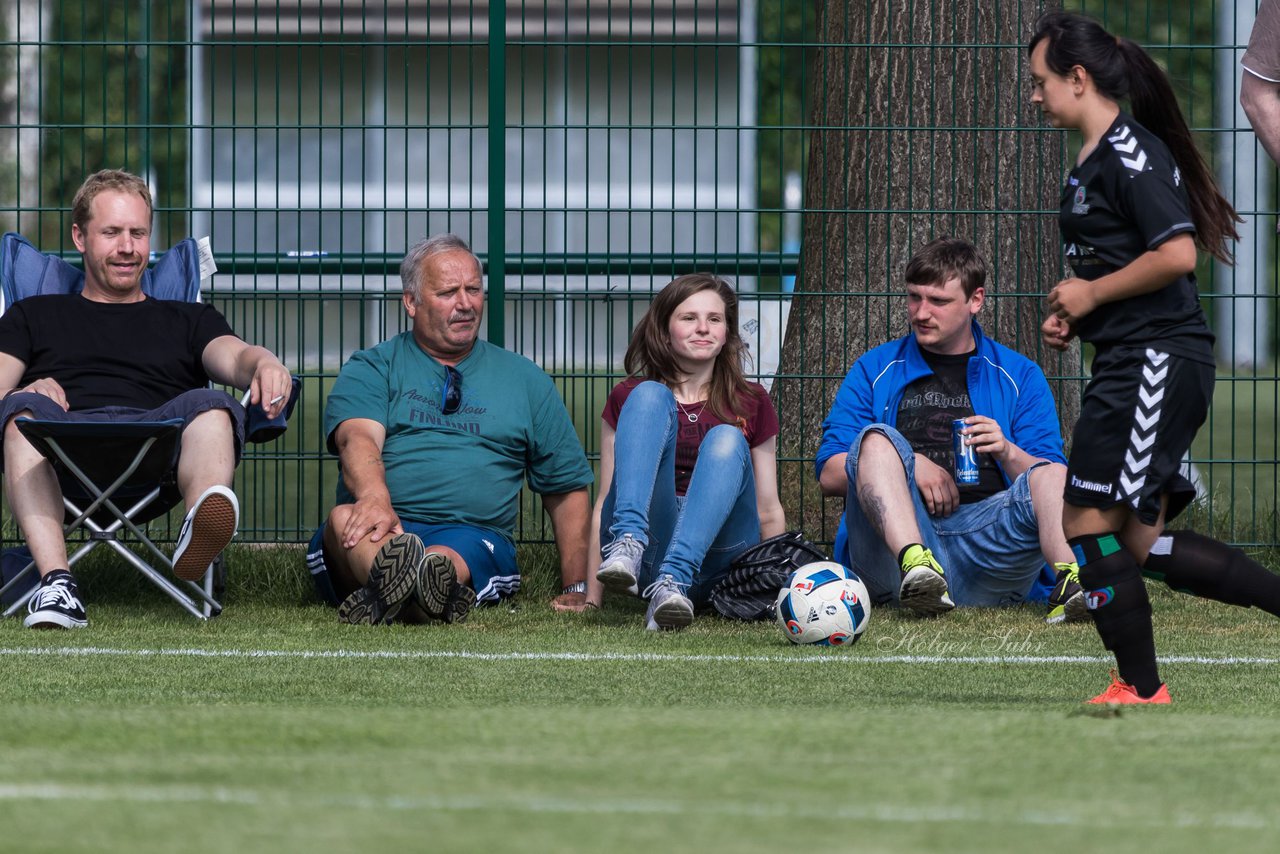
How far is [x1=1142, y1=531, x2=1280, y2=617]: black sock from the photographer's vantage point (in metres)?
4.16

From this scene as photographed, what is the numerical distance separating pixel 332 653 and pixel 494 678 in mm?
638

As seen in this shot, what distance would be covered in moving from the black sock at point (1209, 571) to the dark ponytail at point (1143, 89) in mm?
660

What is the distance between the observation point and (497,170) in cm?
677

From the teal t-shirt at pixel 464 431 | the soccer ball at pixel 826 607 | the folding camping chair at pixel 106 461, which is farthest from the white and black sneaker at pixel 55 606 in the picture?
the soccer ball at pixel 826 607

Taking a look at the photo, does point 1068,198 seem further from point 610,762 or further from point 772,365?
point 772,365

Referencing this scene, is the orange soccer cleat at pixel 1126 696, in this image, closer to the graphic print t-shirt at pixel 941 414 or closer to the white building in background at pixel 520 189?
the graphic print t-shirt at pixel 941 414

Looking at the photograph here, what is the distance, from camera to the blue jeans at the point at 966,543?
226 inches

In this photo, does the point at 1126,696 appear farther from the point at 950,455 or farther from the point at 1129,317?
the point at 950,455

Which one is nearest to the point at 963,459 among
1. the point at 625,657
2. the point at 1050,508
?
the point at 1050,508

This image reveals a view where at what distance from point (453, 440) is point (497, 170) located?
3.92ft

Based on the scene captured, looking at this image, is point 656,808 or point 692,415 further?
point 692,415

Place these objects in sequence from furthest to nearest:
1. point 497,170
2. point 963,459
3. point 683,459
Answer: point 497,170, point 683,459, point 963,459

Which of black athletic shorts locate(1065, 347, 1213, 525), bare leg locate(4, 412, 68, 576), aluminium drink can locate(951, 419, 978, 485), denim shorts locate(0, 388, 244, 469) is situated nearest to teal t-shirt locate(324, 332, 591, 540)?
denim shorts locate(0, 388, 244, 469)

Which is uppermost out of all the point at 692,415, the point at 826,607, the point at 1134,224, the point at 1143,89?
the point at 1143,89
